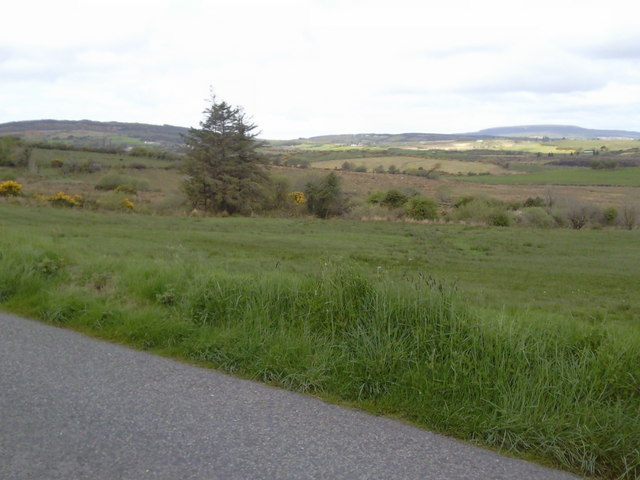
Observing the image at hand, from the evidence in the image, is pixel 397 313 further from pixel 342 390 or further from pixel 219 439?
pixel 219 439

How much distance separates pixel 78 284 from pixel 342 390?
15.6 ft

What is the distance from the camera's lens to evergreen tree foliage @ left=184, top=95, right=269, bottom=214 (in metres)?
42.8

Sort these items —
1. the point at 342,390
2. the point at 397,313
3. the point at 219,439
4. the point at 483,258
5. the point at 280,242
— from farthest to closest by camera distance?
the point at 280,242 → the point at 483,258 → the point at 397,313 → the point at 342,390 → the point at 219,439

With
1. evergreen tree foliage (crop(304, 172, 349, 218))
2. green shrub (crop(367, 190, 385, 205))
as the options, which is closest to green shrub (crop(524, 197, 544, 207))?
green shrub (crop(367, 190, 385, 205))

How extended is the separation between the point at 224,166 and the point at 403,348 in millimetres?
39536

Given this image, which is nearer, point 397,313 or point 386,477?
point 386,477

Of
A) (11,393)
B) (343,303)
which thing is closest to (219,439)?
(11,393)

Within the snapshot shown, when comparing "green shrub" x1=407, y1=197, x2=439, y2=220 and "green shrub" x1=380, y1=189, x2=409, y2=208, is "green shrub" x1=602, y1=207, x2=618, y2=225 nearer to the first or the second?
"green shrub" x1=407, y1=197, x2=439, y2=220

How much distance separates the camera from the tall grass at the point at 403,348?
4258 millimetres

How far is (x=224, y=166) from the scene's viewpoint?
143ft

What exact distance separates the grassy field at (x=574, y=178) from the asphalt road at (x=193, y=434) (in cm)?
7840

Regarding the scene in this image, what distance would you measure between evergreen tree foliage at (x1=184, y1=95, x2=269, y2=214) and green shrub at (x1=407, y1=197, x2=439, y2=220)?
36.7ft

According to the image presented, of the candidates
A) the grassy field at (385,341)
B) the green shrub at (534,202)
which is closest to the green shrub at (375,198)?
the green shrub at (534,202)

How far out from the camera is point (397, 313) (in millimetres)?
5715
